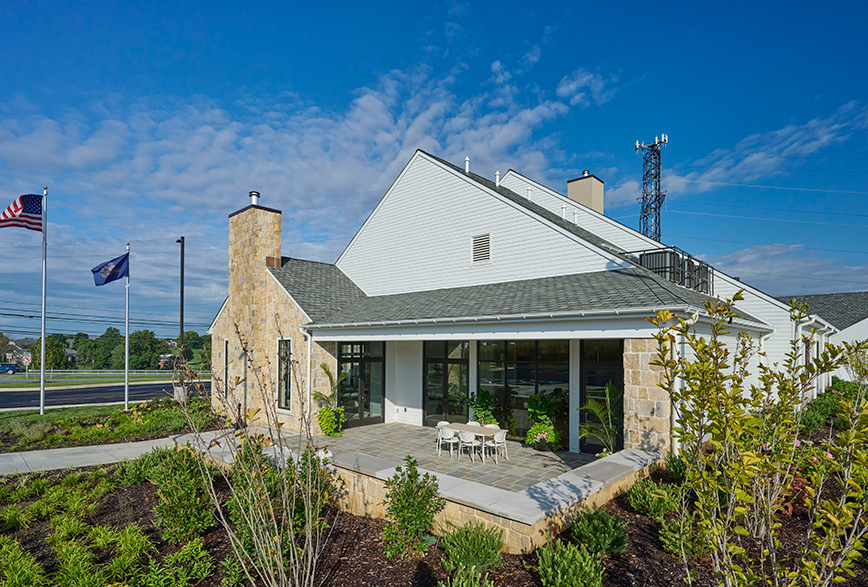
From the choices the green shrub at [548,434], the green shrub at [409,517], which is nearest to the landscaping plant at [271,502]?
the green shrub at [409,517]

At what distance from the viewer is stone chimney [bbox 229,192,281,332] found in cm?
1488

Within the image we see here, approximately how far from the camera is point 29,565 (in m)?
5.33

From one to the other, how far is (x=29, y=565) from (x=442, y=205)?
39.6ft

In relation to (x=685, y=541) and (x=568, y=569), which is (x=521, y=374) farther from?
(x=568, y=569)

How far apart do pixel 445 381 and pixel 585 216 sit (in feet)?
30.8

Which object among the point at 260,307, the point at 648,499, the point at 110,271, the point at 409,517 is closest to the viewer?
the point at 409,517

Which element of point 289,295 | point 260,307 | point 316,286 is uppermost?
point 316,286

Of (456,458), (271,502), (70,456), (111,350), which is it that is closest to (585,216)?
(456,458)

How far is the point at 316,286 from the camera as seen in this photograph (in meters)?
15.8

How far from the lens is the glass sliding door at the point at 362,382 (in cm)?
1398

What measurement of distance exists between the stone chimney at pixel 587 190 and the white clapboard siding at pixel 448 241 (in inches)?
337

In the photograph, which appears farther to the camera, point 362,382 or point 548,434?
point 362,382

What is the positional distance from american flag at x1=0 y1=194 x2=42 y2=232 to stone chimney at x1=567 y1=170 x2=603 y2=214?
2019cm

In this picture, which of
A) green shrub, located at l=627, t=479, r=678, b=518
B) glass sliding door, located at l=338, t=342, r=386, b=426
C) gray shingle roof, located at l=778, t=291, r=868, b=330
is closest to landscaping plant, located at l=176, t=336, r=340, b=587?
green shrub, located at l=627, t=479, r=678, b=518
